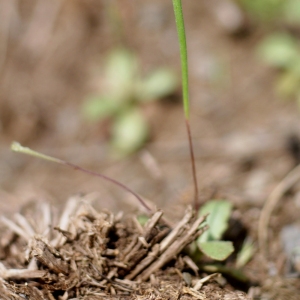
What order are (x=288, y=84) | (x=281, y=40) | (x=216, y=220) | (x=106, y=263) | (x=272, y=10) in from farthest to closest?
(x=272, y=10) < (x=281, y=40) < (x=288, y=84) < (x=216, y=220) < (x=106, y=263)

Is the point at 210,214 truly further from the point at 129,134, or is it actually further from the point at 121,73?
the point at 121,73

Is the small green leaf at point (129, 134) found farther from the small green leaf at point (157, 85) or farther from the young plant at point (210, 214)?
the young plant at point (210, 214)

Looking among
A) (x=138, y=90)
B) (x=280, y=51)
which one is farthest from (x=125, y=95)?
(x=280, y=51)

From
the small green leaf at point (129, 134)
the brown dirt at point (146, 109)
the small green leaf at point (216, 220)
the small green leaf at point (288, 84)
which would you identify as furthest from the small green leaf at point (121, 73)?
the small green leaf at point (216, 220)

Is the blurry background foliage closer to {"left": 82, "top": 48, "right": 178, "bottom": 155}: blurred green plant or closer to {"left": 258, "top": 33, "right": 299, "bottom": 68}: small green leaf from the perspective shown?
{"left": 258, "top": 33, "right": 299, "bottom": 68}: small green leaf

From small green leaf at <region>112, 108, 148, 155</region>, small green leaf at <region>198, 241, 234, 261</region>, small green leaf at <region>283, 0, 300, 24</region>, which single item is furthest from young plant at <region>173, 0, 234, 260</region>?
small green leaf at <region>283, 0, 300, 24</region>

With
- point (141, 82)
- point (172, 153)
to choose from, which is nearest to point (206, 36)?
point (141, 82)
